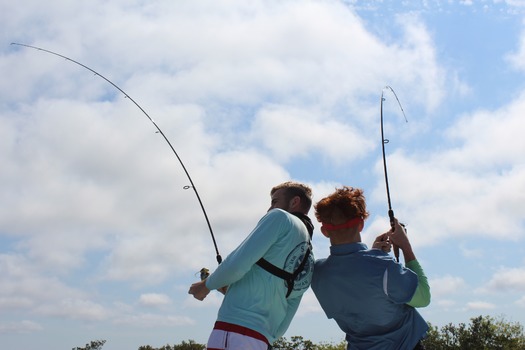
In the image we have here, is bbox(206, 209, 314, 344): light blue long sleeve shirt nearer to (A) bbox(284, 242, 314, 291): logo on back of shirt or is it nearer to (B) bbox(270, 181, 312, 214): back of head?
(A) bbox(284, 242, 314, 291): logo on back of shirt

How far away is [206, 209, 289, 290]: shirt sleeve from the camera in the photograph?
14.3ft

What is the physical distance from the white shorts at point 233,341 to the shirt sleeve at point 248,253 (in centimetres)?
30

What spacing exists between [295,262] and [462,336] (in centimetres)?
5499

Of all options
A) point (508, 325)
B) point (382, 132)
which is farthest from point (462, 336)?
point (382, 132)

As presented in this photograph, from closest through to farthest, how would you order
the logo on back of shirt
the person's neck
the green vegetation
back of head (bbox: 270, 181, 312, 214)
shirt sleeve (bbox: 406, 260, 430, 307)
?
shirt sleeve (bbox: 406, 260, 430, 307)
the logo on back of shirt
the person's neck
back of head (bbox: 270, 181, 312, 214)
the green vegetation

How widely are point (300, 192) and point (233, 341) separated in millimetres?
1284

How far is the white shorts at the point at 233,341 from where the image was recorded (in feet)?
14.0

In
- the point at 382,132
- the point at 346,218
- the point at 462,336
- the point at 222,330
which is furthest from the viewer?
the point at 462,336

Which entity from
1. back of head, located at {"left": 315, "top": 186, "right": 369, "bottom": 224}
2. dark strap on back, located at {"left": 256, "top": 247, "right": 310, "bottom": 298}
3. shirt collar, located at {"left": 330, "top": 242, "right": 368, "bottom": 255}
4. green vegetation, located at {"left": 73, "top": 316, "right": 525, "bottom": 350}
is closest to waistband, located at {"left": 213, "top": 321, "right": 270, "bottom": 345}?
dark strap on back, located at {"left": 256, "top": 247, "right": 310, "bottom": 298}

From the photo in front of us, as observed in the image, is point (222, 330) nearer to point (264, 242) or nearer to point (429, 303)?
point (264, 242)

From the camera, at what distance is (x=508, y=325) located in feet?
186

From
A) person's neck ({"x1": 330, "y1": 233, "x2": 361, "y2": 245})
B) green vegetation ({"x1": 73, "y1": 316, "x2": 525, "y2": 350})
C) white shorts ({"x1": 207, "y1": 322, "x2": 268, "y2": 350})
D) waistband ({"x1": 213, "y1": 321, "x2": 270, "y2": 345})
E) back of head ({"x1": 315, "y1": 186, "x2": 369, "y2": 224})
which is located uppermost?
green vegetation ({"x1": 73, "y1": 316, "x2": 525, "y2": 350})

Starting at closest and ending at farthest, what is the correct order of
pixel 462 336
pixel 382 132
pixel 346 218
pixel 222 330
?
pixel 222 330, pixel 346 218, pixel 382 132, pixel 462 336

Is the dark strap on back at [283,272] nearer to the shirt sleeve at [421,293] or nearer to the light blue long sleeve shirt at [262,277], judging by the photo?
the light blue long sleeve shirt at [262,277]
